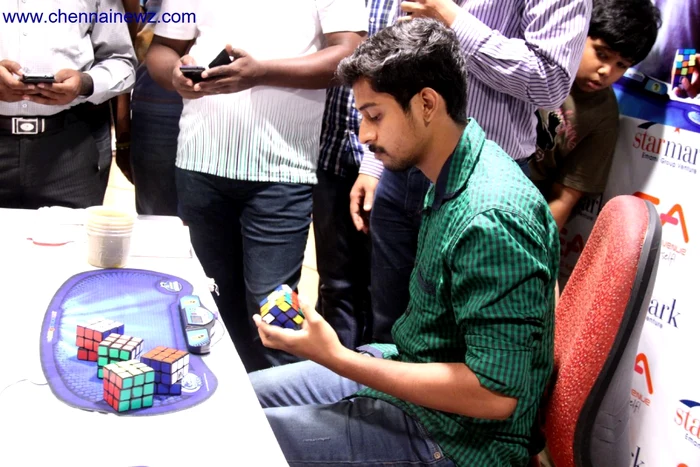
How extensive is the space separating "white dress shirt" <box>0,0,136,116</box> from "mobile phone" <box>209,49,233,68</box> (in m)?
0.49

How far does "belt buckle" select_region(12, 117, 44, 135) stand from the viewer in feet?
6.93

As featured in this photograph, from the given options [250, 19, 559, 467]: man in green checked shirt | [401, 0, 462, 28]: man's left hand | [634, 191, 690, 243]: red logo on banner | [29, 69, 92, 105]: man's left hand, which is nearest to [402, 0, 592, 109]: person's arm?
[401, 0, 462, 28]: man's left hand

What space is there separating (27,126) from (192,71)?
22.4 inches

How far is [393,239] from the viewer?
1891 millimetres

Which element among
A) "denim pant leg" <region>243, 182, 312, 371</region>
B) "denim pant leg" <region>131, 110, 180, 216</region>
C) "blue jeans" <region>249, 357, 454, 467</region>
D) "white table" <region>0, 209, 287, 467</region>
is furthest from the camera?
"denim pant leg" <region>131, 110, 180, 216</region>

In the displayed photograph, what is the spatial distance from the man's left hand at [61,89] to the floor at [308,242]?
1544 millimetres

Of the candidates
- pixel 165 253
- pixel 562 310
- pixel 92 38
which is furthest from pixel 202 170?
pixel 562 310

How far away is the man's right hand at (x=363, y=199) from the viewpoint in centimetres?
211

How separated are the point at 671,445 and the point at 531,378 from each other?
123cm

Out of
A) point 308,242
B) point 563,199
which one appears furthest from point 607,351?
point 308,242

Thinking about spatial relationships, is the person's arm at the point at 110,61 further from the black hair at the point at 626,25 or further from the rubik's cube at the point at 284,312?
the black hair at the point at 626,25

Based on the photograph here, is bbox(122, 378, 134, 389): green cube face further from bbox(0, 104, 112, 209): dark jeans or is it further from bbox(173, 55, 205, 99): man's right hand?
bbox(0, 104, 112, 209): dark jeans

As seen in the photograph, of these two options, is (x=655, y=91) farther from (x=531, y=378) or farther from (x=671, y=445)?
(x=531, y=378)

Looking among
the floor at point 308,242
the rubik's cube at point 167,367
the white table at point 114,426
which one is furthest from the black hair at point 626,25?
the floor at point 308,242
